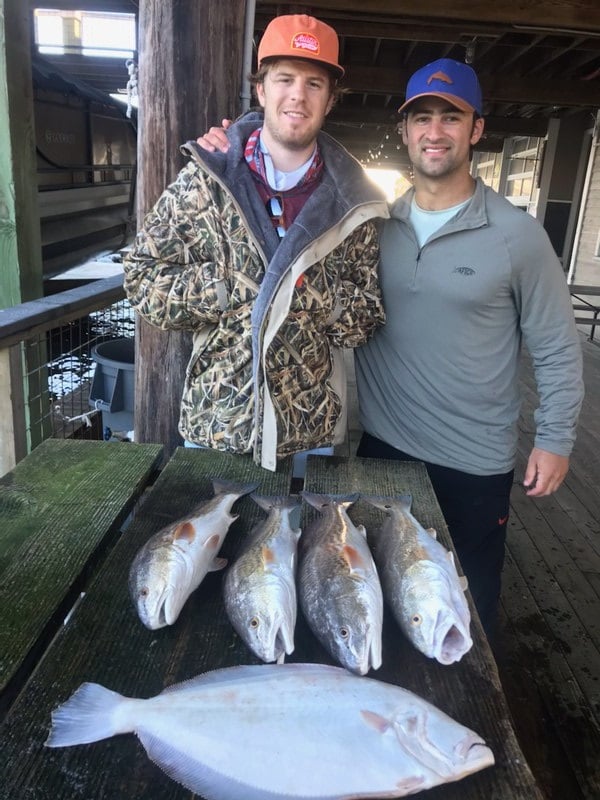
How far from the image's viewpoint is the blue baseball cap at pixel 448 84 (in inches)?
90.6

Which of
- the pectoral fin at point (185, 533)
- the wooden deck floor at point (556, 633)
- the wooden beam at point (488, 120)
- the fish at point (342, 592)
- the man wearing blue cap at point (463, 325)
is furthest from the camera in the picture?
the wooden beam at point (488, 120)

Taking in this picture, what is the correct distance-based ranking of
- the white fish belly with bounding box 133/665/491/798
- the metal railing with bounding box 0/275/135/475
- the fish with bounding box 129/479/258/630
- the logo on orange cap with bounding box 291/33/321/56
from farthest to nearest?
the metal railing with bounding box 0/275/135/475, the logo on orange cap with bounding box 291/33/321/56, the fish with bounding box 129/479/258/630, the white fish belly with bounding box 133/665/491/798

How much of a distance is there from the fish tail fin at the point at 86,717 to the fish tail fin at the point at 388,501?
0.93m

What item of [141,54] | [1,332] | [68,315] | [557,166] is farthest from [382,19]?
[557,166]

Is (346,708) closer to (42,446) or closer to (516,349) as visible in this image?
(42,446)

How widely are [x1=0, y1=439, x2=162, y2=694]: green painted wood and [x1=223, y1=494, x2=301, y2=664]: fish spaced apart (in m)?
0.38

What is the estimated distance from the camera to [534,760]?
2.38m

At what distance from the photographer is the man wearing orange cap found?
196cm

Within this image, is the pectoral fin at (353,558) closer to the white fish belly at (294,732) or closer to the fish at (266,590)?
the fish at (266,590)

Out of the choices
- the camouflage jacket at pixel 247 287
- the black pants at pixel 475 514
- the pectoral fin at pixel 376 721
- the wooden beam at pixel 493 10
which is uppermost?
the wooden beam at pixel 493 10

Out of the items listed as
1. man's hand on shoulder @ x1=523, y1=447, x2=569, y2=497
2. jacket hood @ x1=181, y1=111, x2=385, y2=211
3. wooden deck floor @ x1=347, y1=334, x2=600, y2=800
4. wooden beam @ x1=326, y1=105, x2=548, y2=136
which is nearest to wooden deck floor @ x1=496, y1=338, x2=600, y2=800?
wooden deck floor @ x1=347, y1=334, x2=600, y2=800

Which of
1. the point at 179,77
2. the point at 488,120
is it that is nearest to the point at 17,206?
the point at 179,77

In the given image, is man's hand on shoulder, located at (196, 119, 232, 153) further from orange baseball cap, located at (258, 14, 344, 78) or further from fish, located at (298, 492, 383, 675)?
fish, located at (298, 492, 383, 675)

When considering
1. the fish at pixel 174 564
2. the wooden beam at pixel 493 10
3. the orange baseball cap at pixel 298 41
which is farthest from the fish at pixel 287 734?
the wooden beam at pixel 493 10
